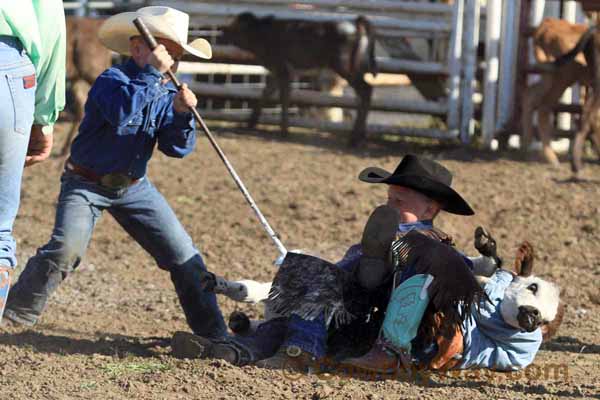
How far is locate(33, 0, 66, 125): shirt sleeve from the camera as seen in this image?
3.69m

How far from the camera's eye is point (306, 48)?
11695 mm

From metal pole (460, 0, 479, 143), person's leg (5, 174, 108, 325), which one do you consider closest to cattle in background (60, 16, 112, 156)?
metal pole (460, 0, 479, 143)

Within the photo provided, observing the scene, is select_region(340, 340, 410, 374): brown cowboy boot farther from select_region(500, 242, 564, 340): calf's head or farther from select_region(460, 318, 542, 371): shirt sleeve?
select_region(500, 242, 564, 340): calf's head

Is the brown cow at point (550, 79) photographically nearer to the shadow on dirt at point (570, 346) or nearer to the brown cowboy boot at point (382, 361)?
the shadow on dirt at point (570, 346)

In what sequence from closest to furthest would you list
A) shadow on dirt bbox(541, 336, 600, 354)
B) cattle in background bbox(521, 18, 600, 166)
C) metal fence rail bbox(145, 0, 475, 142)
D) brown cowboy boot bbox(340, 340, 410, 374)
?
1. brown cowboy boot bbox(340, 340, 410, 374)
2. shadow on dirt bbox(541, 336, 600, 354)
3. cattle in background bbox(521, 18, 600, 166)
4. metal fence rail bbox(145, 0, 475, 142)

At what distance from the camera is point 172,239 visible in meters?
4.91

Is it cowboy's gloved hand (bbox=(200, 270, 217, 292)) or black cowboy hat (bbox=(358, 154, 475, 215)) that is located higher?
black cowboy hat (bbox=(358, 154, 475, 215))

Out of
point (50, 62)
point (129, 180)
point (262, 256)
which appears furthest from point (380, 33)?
point (50, 62)

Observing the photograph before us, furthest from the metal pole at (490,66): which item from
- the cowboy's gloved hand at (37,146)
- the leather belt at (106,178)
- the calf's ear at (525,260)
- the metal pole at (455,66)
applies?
the cowboy's gloved hand at (37,146)

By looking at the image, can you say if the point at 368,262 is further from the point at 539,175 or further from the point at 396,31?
the point at 396,31

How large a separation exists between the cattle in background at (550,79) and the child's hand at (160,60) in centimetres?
631

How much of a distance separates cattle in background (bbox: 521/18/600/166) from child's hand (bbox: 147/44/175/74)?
6306 mm

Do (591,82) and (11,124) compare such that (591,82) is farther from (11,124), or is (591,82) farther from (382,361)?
(11,124)

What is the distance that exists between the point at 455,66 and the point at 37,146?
762 cm
